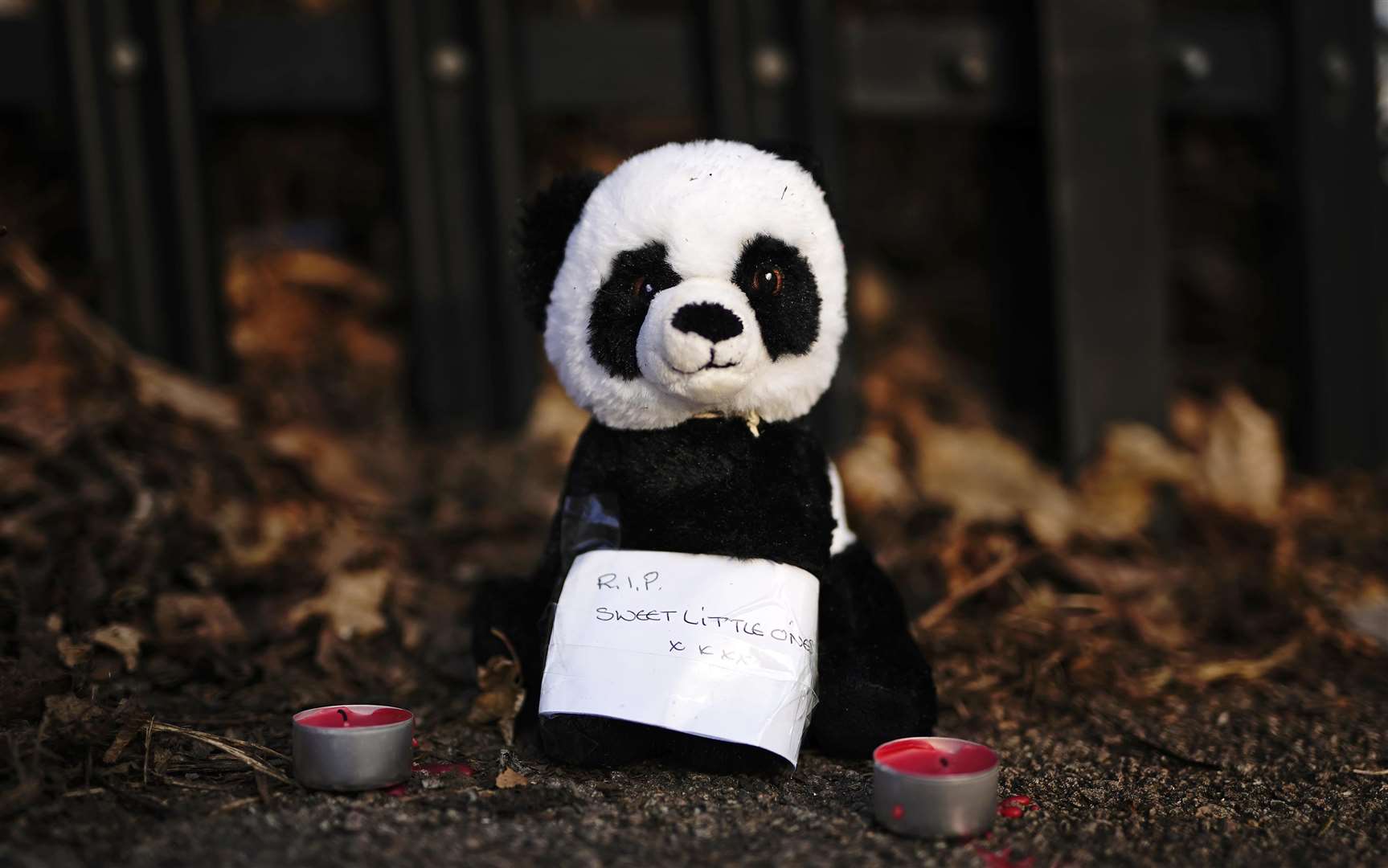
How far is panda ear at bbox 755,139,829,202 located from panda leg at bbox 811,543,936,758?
A: 0.50 m

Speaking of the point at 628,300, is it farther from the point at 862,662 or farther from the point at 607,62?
the point at 607,62

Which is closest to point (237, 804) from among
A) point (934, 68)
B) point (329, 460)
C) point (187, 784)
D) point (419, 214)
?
point (187, 784)

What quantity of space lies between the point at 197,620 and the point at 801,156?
3.86ft

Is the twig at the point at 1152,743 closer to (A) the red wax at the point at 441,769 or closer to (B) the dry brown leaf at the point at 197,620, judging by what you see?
(A) the red wax at the point at 441,769

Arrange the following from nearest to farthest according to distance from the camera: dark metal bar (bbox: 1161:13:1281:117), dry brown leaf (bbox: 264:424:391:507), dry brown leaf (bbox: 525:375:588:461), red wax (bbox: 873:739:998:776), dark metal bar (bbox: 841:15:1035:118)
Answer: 1. red wax (bbox: 873:739:998:776)
2. dry brown leaf (bbox: 264:424:391:507)
3. dry brown leaf (bbox: 525:375:588:461)
4. dark metal bar (bbox: 841:15:1035:118)
5. dark metal bar (bbox: 1161:13:1281:117)

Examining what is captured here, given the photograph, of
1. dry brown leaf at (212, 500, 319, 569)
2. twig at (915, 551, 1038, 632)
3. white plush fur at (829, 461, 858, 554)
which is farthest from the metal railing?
white plush fur at (829, 461, 858, 554)

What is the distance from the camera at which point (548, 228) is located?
1.56 m

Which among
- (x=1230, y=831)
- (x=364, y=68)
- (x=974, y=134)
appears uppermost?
(x=364, y=68)

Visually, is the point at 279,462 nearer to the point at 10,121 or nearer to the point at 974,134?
the point at 10,121

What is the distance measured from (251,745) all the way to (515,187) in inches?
55.1

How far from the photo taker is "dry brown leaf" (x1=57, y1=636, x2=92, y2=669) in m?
1.54

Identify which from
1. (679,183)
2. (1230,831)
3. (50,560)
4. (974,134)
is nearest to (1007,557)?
(1230,831)

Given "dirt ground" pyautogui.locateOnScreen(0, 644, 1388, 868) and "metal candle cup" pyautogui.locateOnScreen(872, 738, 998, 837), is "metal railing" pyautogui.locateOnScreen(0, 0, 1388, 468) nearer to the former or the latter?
"dirt ground" pyautogui.locateOnScreen(0, 644, 1388, 868)

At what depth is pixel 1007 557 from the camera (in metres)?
2.14
